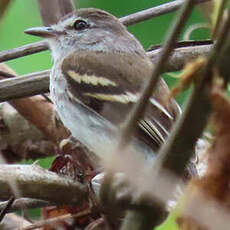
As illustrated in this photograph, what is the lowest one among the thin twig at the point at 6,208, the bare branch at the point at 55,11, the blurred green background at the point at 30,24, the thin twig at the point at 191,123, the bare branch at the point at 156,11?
the blurred green background at the point at 30,24

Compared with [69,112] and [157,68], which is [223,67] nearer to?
[157,68]

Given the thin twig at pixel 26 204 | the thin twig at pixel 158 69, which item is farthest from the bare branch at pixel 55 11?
the thin twig at pixel 158 69

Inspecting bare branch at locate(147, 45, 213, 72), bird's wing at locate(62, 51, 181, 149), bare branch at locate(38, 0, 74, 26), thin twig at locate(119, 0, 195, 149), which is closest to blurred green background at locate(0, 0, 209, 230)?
bare branch at locate(38, 0, 74, 26)

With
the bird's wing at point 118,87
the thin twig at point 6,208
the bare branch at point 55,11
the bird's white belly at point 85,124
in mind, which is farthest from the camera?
the bare branch at point 55,11

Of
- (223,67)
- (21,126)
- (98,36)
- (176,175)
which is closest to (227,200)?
(176,175)

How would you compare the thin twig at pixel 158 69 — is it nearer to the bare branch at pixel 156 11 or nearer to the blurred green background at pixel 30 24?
the bare branch at pixel 156 11

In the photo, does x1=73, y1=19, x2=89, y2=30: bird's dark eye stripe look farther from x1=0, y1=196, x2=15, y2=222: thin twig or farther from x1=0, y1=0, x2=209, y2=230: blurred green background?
x1=0, y1=196, x2=15, y2=222: thin twig
